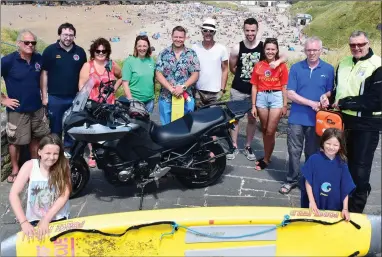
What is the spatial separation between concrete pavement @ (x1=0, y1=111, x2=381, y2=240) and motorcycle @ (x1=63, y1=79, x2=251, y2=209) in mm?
178

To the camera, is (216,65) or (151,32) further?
(151,32)

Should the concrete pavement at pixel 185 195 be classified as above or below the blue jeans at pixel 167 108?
below

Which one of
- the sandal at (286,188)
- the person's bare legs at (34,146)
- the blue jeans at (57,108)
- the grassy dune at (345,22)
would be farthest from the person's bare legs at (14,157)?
the grassy dune at (345,22)

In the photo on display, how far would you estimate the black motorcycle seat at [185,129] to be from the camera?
15.6 feet

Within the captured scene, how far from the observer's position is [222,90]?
5879mm

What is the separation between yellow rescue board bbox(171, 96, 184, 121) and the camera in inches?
213

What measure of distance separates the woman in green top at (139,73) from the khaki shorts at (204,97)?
65 centimetres

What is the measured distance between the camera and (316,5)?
40.2 meters

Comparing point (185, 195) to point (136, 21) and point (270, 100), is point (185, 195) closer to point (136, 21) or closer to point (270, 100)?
point (270, 100)

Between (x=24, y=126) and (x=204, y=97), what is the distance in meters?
2.05

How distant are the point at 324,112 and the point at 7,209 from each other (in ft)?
10.3

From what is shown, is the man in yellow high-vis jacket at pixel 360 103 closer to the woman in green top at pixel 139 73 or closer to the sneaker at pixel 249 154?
the sneaker at pixel 249 154

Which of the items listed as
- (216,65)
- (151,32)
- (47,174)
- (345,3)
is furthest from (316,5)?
(47,174)

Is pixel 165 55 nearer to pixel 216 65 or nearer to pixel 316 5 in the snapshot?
pixel 216 65
